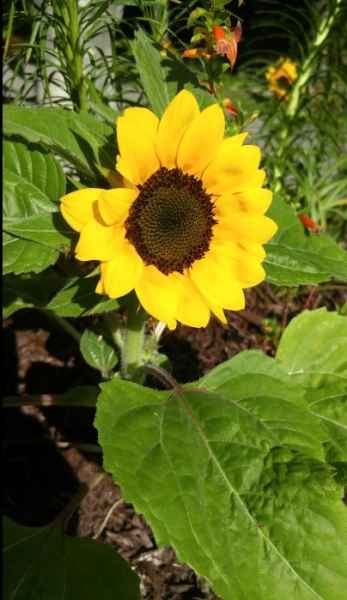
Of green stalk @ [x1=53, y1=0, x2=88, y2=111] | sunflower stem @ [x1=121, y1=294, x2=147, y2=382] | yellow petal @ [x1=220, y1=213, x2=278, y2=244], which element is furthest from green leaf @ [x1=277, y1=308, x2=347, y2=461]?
green stalk @ [x1=53, y1=0, x2=88, y2=111]

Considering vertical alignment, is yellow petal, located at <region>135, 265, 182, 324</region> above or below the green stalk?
below

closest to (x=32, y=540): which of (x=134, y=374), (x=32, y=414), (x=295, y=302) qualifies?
(x=134, y=374)

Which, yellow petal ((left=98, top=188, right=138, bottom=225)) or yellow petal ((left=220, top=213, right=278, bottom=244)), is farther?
yellow petal ((left=220, top=213, right=278, bottom=244))

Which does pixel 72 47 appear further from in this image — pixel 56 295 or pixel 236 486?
pixel 236 486

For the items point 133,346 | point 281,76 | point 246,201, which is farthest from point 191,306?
point 281,76

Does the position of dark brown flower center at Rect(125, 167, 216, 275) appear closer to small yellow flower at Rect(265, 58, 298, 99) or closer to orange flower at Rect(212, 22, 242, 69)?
orange flower at Rect(212, 22, 242, 69)

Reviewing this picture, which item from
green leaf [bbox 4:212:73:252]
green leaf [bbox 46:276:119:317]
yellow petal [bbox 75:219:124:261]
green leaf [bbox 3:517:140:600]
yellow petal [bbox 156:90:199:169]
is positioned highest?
yellow petal [bbox 156:90:199:169]
